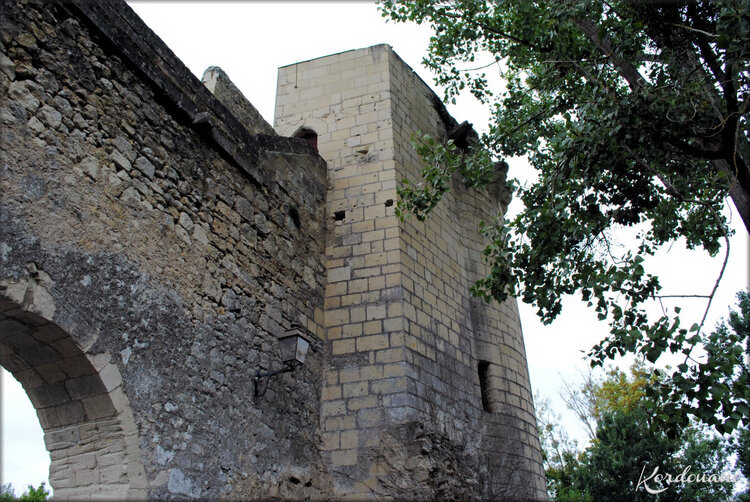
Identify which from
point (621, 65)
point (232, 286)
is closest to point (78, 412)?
point (232, 286)

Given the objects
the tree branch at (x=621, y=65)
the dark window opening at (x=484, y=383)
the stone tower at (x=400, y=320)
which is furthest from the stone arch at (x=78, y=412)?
the tree branch at (x=621, y=65)

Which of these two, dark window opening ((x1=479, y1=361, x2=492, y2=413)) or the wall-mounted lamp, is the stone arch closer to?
the wall-mounted lamp

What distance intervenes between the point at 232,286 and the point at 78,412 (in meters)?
1.71

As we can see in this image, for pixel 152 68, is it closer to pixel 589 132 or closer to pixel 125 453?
pixel 125 453

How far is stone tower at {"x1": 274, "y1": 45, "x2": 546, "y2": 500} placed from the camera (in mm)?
5801

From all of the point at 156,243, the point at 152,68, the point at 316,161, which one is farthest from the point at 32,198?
the point at 316,161

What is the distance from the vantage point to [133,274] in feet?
13.6

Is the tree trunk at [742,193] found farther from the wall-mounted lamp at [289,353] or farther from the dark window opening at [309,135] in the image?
the dark window opening at [309,135]

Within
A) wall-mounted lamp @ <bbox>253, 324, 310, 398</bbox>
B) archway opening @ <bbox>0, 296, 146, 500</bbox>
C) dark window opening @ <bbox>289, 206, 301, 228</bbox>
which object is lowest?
archway opening @ <bbox>0, 296, 146, 500</bbox>

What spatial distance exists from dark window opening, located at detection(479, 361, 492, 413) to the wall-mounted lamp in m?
3.07

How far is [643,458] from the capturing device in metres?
12.3

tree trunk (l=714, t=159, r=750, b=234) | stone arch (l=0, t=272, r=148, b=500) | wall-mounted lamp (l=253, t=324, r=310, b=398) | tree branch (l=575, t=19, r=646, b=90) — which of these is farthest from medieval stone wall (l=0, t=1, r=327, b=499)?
tree trunk (l=714, t=159, r=750, b=234)

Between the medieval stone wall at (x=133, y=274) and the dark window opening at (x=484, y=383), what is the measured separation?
255 cm

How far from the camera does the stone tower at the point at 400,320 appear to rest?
5801 millimetres
